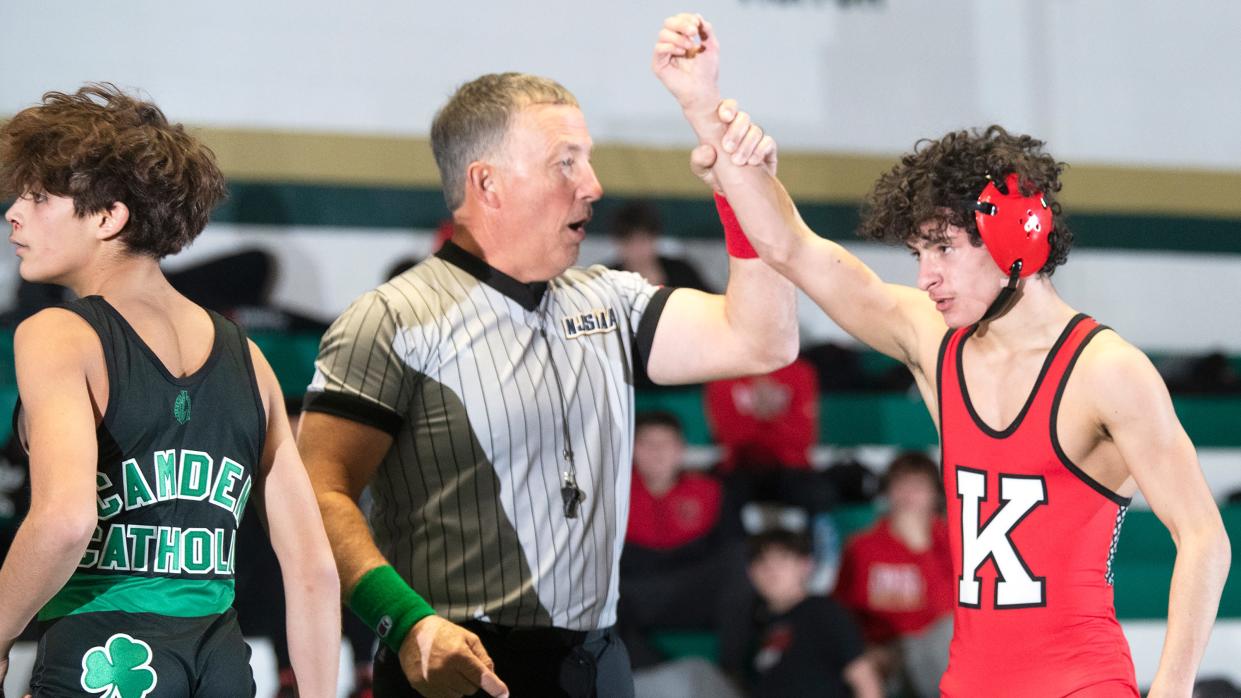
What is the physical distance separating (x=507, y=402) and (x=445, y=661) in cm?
58

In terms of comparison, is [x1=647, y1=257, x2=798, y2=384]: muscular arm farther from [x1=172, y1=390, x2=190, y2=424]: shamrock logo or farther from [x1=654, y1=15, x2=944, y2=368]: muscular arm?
[x1=172, y1=390, x2=190, y2=424]: shamrock logo

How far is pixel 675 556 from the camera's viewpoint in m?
6.11

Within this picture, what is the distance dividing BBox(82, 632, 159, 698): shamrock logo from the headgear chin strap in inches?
64.9

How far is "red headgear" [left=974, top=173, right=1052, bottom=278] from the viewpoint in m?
2.65

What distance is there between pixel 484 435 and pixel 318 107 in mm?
4681

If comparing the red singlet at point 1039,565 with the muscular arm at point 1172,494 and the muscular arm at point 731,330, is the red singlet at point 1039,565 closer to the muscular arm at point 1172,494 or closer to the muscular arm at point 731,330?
the muscular arm at point 1172,494

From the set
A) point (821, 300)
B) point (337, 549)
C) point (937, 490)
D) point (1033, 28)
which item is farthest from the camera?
point (1033, 28)

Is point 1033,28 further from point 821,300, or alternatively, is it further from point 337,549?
point 337,549

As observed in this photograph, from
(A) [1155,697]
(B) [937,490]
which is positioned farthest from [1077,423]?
(B) [937,490]

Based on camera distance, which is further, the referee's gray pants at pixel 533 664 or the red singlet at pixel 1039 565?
the referee's gray pants at pixel 533 664

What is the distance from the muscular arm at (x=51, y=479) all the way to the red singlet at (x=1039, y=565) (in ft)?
5.21

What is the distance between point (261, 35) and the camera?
22.9ft

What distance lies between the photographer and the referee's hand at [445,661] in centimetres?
247

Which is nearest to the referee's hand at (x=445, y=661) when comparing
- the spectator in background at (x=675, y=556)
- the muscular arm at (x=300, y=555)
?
the muscular arm at (x=300, y=555)
